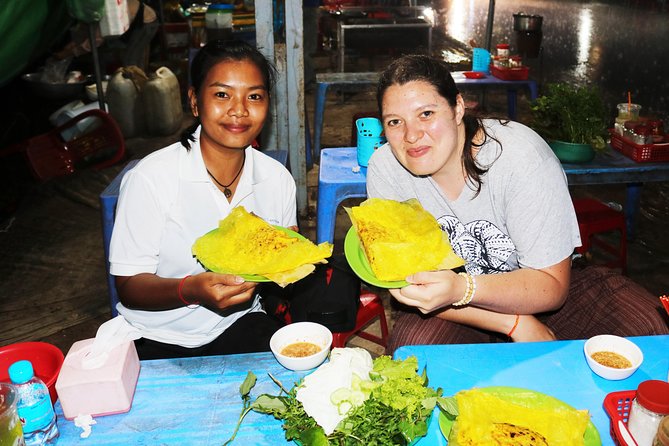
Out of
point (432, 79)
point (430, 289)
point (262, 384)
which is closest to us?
point (262, 384)

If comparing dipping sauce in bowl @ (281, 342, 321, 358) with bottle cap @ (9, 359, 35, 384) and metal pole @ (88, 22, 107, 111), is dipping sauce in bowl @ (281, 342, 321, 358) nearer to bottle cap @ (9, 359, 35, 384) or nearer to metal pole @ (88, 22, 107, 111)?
bottle cap @ (9, 359, 35, 384)

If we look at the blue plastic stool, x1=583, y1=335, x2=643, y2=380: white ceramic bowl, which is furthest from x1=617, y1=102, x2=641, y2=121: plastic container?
x1=583, y1=335, x2=643, y2=380: white ceramic bowl

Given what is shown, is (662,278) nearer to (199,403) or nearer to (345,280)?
(345,280)

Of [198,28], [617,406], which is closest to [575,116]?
[617,406]

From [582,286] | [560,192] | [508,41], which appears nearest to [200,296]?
[560,192]

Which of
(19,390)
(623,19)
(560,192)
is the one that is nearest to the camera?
(19,390)

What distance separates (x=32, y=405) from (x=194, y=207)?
3.36ft

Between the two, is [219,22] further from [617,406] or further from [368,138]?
[617,406]

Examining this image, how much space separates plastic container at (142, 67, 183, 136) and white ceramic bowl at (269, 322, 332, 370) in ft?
20.8

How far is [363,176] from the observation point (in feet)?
12.8

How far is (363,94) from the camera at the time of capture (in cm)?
1012

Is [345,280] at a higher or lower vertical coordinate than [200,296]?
lower

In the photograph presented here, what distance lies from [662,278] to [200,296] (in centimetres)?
384

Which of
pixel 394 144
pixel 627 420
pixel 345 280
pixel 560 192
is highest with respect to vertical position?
pixel 394 144
